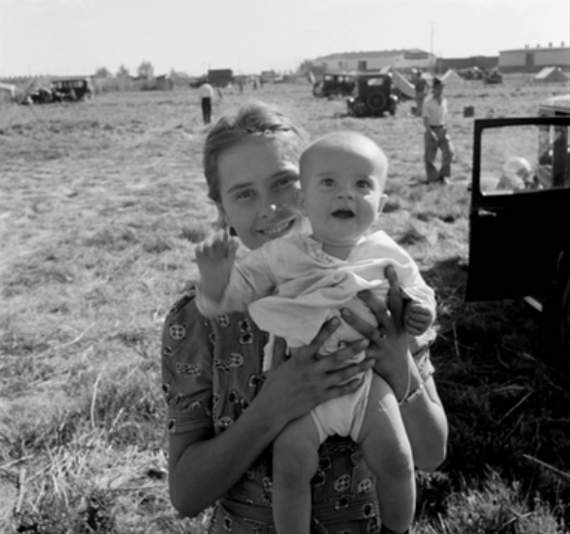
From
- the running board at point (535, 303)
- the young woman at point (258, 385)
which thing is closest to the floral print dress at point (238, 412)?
the young woman at point (258, 385)

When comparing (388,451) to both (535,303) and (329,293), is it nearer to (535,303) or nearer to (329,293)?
(329,293)

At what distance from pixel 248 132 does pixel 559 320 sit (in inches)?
141

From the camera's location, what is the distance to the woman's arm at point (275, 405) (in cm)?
156

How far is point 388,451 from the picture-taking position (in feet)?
5.23

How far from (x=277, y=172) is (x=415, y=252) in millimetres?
6265

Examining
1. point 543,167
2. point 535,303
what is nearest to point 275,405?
point 535,303

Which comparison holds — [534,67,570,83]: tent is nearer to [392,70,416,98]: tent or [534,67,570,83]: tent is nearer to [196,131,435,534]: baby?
[392,70,416,98]: tent

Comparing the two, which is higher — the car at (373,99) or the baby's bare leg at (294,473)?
the baby's bare leg at (294,473)

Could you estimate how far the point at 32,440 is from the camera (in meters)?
3.99

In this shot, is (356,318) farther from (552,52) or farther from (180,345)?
(552,52)

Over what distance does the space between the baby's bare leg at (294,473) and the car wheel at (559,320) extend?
349 cm

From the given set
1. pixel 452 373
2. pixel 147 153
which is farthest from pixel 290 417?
pixel 147 153

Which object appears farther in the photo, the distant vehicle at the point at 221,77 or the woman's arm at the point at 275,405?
the distant vehicle at the point at 221,77

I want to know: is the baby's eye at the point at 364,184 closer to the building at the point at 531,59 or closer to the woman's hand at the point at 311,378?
the woman's hand at the point at 311,378
